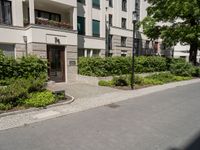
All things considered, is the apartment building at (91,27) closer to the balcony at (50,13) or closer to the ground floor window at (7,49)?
the balcony at (50,13)

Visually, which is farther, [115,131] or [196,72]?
[196,72]

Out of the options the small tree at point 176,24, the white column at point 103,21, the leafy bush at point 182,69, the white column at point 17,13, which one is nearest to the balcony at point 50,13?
the white column at point 17,13

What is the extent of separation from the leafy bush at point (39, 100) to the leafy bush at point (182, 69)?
15054mm

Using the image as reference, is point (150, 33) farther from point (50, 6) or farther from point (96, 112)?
point (96, 112)

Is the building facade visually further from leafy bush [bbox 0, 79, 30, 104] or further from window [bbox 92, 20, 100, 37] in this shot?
leafy bush [bbox 0, 79, 30, 104]

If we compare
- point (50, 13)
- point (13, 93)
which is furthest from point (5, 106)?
point (50, 13)

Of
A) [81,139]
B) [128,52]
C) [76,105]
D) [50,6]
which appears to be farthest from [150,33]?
[81,139]

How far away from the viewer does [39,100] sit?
8281 mm

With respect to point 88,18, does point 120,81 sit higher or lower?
lower

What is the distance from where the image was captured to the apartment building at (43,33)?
14.0m

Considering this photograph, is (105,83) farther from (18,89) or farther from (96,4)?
(96,4)

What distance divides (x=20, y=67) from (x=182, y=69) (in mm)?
15514

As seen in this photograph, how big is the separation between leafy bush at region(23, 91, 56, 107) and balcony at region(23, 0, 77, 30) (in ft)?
23.9

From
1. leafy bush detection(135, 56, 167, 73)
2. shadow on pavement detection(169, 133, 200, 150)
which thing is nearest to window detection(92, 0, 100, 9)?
leafy bush detection(135, 56, 167, 73)
